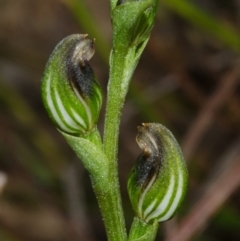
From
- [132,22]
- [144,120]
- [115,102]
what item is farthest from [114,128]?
[144,120]

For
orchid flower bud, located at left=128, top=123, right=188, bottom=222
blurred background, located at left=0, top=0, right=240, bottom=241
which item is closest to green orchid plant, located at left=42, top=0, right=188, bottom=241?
orchid flower bud, located at left=128, top=123, right=188, bottom=222

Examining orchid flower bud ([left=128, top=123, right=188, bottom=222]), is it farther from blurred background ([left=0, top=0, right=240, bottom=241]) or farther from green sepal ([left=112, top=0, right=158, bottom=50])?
blurred background ([left=0, top=0, right=240, bottom=241])

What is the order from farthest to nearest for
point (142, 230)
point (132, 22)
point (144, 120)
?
point (144, 120) → point (142, 230) → point (132, 22)

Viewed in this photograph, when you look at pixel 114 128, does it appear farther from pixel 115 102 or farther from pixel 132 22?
pixel 132 22

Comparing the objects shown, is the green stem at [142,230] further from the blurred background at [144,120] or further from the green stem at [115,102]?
the blurred background at [144,120]

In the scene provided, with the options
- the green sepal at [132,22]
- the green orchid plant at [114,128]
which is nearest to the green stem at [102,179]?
the green orchid plant at [114,128]
